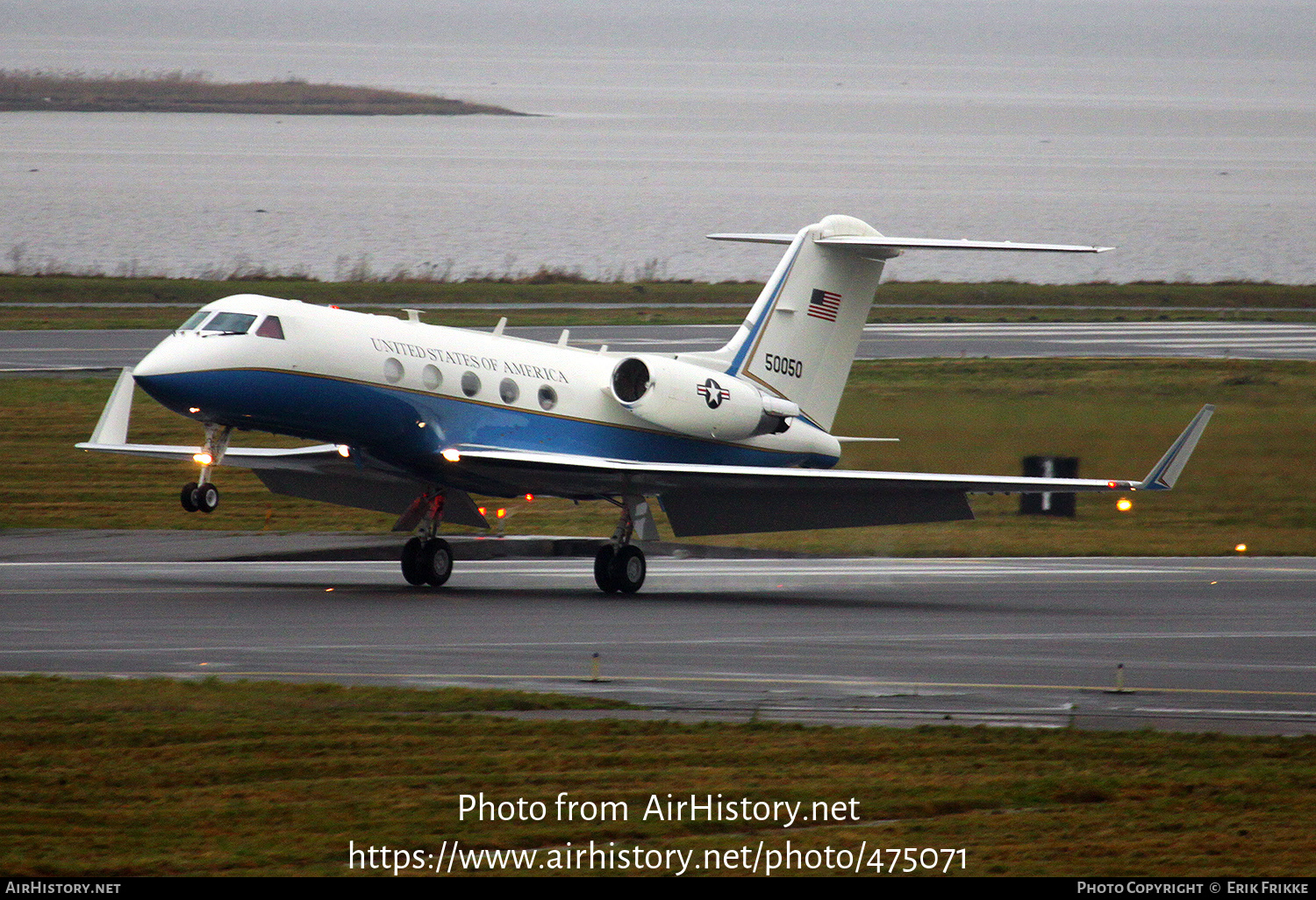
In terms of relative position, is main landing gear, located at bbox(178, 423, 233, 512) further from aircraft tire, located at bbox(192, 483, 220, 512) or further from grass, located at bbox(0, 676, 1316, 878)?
grass, located at bbox(0, 676, 1316, 878)

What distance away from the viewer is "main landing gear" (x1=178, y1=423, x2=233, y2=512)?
65.6ft

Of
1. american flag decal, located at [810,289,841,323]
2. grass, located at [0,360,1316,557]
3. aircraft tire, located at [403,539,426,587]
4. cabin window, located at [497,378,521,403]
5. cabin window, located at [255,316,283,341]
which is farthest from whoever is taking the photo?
grass, located at [0,360,1316,557]

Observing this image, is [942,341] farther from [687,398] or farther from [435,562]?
[435,562]

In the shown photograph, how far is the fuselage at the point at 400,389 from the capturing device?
69.5 ft

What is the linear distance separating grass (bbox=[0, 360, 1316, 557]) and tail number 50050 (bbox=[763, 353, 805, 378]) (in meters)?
3.38

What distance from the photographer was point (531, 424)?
24.1 m

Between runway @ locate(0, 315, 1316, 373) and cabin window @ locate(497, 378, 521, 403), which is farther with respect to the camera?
runway @ locate(0, 315, 1316, 373)

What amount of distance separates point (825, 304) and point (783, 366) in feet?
4.45

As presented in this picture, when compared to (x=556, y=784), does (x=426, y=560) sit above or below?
above

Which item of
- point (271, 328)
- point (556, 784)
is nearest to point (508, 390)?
point (271, 328)

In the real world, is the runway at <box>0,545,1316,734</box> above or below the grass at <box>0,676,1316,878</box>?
above

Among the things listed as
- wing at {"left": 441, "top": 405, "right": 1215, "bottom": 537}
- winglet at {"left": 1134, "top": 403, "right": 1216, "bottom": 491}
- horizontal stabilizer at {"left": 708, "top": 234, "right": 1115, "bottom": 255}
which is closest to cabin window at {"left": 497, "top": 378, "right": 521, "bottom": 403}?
wing at {"left": 441, "top": 405, "right": 1215, "bottom": 537}

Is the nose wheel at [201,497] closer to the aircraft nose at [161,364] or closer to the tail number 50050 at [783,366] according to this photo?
the aircraft nose at [161,364]

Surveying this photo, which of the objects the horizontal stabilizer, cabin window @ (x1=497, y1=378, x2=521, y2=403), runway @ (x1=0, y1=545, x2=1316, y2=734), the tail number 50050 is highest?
the horizontal stabilizer
